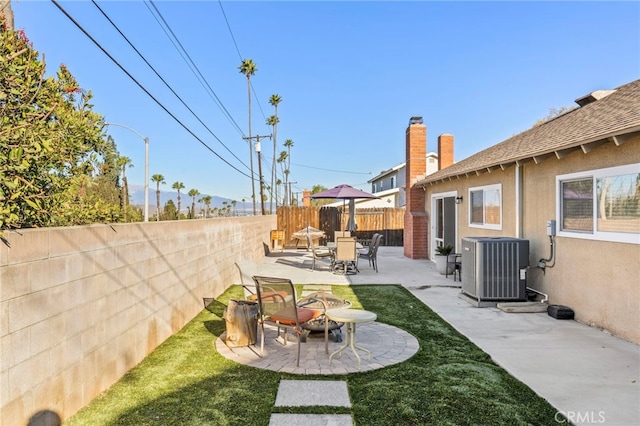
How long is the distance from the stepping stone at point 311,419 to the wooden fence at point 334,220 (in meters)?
16.2

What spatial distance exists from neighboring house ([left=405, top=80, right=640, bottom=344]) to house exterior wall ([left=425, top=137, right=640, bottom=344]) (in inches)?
0.5

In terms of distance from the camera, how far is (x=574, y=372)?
12.7 feet

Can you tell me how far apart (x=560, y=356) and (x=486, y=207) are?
17.5 ft

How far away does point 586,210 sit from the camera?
568 cm

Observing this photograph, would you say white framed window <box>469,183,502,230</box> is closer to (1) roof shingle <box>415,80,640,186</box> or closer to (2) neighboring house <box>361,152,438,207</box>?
(1) roof shingle <box>415,80,640,186</box>

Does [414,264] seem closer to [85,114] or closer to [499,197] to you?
[499,197]

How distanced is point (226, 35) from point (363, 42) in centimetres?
565

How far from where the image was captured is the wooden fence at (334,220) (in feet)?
63.2

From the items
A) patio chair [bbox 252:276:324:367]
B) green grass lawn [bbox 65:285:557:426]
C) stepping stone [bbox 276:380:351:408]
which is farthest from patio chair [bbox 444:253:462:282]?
stepping stone [bbox 276:380:351:408]

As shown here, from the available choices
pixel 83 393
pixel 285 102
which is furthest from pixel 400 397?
pixel 285 102

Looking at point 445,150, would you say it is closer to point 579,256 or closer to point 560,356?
point 579,256

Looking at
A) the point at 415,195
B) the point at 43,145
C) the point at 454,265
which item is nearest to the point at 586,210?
the point at 454,265

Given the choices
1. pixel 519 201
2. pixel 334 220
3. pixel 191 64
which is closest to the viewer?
pixel 519 201

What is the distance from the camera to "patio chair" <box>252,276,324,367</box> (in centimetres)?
416
